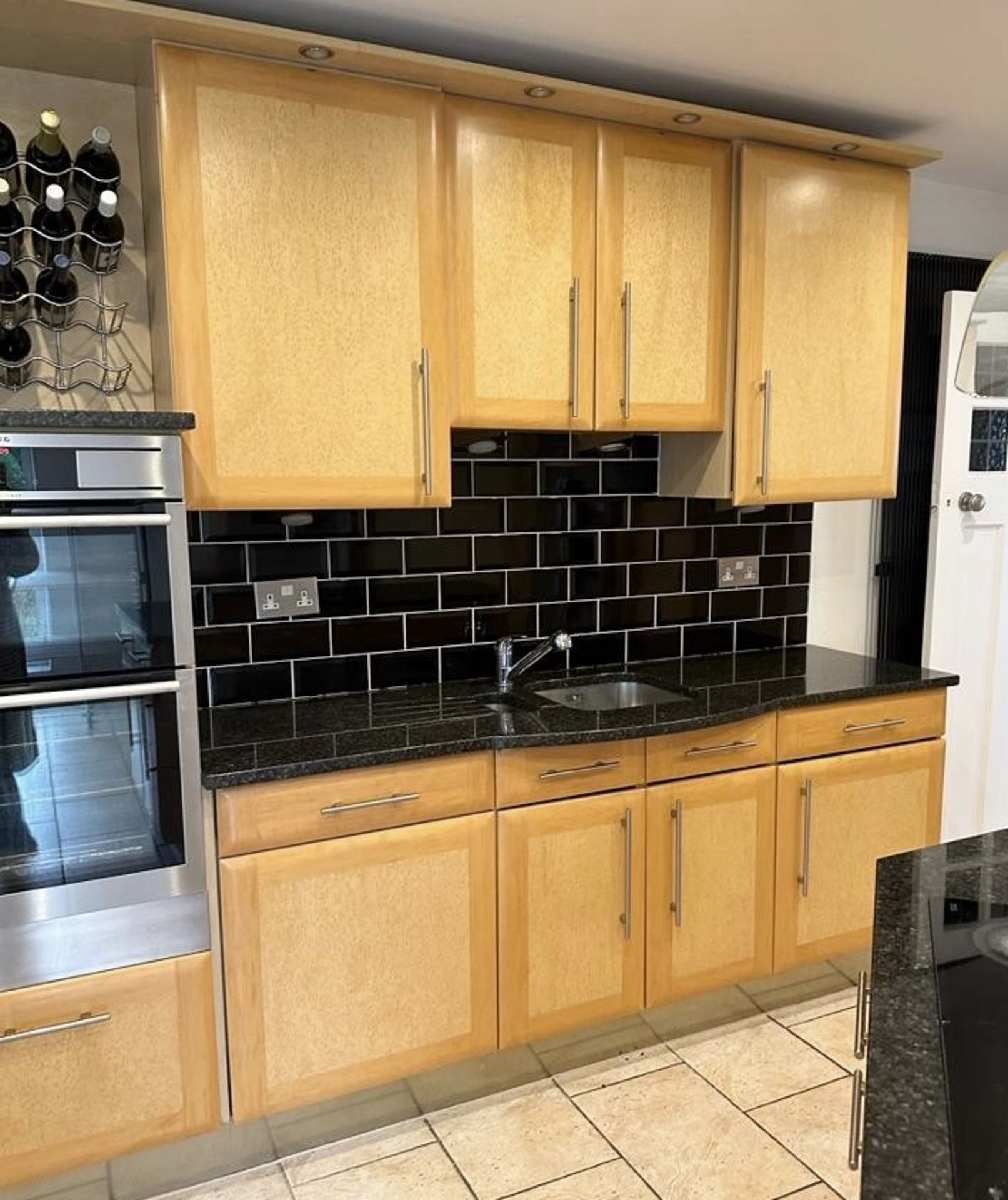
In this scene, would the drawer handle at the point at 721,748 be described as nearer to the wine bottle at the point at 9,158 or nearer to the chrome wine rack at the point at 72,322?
the chrome wine rack at the point at 72,322

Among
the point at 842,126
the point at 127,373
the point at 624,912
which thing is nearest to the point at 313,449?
the point at 127,373

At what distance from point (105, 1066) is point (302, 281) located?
5.44 feet

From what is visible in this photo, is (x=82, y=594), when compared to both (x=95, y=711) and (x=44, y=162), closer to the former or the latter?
(x=95, y=711)

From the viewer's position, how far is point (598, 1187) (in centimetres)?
203

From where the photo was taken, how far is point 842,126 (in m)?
2.71

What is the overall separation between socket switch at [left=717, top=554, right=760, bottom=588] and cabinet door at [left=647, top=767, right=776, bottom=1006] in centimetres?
76

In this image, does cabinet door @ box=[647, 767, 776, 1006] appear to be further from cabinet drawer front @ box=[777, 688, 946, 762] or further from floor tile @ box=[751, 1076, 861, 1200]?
floor tile @ box=[751, 1076, 861, 1200]

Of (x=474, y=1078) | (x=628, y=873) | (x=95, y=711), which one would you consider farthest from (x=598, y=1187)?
(x=95, y=711)

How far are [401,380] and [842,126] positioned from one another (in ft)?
5.11

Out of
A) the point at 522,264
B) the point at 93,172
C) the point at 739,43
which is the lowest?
the point at 522,264

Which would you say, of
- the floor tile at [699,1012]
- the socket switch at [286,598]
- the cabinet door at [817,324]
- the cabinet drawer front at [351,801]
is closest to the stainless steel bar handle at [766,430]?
the cabinet door at [817,324]

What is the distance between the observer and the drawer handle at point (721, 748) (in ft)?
7.84

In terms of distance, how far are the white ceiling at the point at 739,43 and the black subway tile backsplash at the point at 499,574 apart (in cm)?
93

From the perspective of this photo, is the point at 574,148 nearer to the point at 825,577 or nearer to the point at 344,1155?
the point at 825,577
